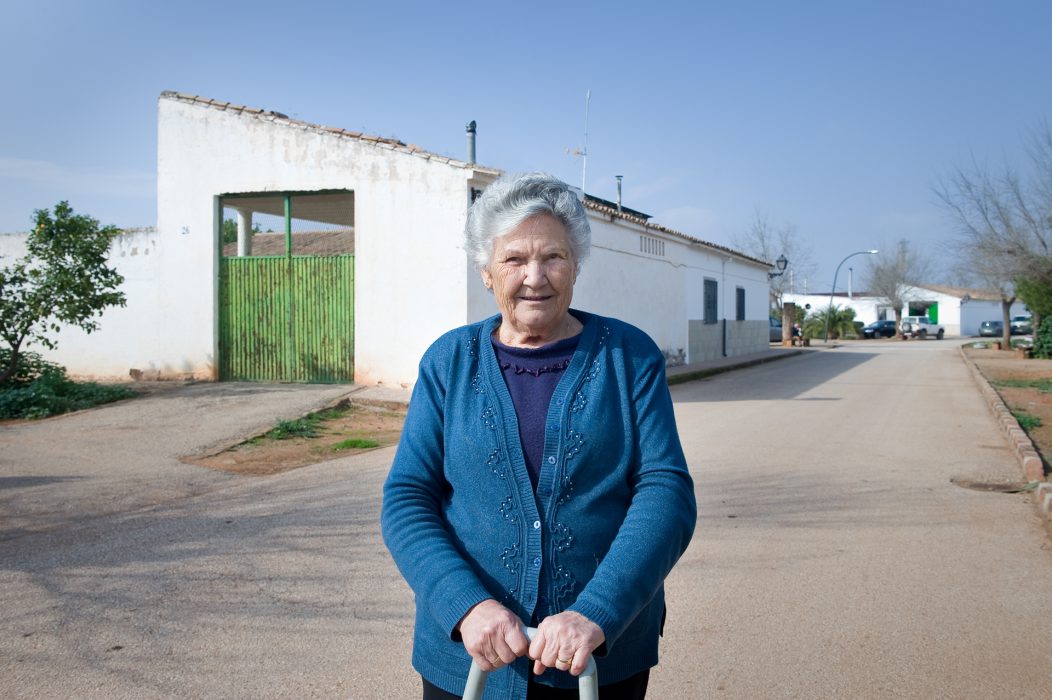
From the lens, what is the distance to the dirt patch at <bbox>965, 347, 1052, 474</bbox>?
10.4 m

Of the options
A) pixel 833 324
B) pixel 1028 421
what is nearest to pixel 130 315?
pixel 1028 421

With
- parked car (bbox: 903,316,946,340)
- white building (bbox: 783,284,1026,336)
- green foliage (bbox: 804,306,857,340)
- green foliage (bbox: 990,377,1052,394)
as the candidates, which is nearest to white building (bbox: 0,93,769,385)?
green foliage (bbox: 990,377,1052,394)

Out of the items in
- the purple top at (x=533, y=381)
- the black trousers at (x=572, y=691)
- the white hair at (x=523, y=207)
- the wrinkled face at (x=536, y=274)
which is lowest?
the black trousers at (x=572, y=691)

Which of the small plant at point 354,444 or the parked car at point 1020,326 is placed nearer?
the small plant at point 354,444

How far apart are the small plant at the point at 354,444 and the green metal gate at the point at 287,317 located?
4.46 m

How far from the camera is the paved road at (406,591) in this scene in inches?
142

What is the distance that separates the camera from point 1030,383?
1862cm

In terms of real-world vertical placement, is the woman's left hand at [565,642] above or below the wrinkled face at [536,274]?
below

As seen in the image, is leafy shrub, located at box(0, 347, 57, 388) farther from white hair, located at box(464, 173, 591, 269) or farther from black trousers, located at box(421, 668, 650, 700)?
black trousers, located at box(421, 668, 650, 700)

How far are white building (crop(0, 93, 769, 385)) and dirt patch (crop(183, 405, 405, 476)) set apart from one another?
205cm

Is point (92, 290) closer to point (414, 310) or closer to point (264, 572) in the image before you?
point (414, 310)

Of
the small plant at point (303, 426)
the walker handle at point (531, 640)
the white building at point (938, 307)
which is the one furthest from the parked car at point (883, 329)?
the walker handle at point (531, 640)

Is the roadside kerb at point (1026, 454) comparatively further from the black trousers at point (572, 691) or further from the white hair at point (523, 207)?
the white hair at point (523, 207)

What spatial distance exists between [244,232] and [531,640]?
49.9 ft
